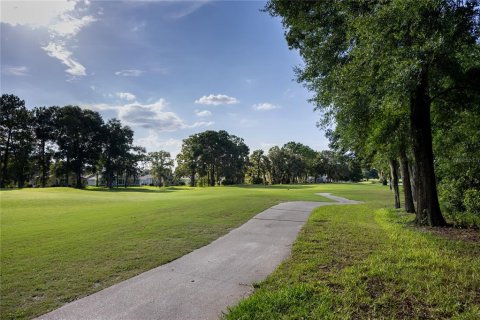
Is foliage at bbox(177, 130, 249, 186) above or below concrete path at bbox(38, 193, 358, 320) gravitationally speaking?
above

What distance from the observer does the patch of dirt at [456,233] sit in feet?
24.0

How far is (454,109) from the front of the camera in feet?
33.2

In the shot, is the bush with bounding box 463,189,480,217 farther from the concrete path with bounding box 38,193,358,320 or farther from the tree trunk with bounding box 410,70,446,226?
the concrete path with bounding box 38,193,358,320

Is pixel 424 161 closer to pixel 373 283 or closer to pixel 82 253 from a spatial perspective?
pixel 373 283

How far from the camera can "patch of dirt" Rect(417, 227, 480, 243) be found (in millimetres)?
7307

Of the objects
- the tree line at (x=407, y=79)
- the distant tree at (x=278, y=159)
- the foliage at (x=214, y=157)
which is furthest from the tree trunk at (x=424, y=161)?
the distant tree at (x=278, y=159)

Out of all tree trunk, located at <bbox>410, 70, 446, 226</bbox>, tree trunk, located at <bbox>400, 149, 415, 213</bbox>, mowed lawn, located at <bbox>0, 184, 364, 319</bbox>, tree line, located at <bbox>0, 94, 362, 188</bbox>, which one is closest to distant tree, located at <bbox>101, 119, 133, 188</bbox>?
tree line, located at <bbox>0, 94, 362, 188</bbox>

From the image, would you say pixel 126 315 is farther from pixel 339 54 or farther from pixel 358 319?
pixel 339 54

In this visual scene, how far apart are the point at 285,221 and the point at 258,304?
767cm

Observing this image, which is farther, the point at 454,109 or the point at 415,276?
the point at 454,109

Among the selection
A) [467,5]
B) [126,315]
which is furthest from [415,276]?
[467,5]

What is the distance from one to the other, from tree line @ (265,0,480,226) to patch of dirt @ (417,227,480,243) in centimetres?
58

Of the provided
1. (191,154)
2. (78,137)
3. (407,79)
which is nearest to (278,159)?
(191,154)

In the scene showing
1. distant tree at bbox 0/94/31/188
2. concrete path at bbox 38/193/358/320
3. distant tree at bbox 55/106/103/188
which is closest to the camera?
concrete path at bbox 38/193/358/320
